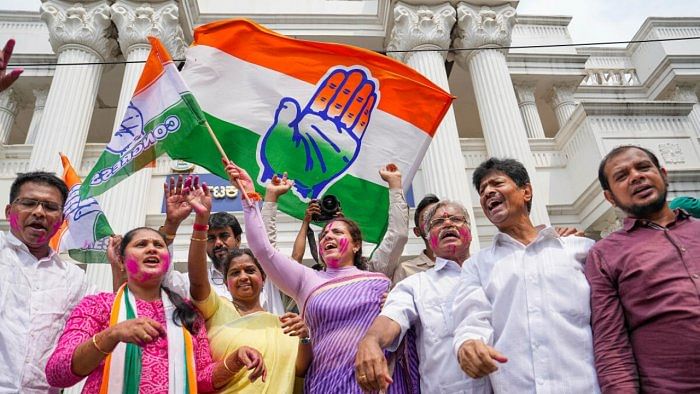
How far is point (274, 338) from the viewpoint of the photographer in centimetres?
254

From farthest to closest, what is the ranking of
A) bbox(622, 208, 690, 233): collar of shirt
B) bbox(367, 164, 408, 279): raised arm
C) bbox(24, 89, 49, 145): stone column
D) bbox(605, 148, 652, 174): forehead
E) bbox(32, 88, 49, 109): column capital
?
bbox(32, 88, 49, 109): column capital, bbox(24, 89, 49, 145): stone column, bbox(367, 164, 408, 279): raised arm, bbox(605, 148, 652, 174): forehead, bbox(622, 208, 690, 233): collar of shirt

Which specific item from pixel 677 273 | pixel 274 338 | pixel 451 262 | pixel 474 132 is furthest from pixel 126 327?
pixel 474 132

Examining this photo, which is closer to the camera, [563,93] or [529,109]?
[529,109]

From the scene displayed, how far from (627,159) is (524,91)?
12259mm

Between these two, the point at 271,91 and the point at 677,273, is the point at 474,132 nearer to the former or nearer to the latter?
the point at 271,91

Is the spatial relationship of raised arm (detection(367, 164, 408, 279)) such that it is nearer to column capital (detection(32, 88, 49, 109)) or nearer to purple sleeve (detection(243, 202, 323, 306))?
purple sleeve (detection(243, 202, 323, 306))

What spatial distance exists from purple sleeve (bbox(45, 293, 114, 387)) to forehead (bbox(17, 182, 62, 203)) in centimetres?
60

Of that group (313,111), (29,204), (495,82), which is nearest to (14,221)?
(29,204)

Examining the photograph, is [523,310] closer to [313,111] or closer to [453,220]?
[453,220]

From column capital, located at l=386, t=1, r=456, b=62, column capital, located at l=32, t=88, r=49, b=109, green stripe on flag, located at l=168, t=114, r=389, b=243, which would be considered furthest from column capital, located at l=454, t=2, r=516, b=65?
column capital, located at l=32, t=88, r=49, b=109

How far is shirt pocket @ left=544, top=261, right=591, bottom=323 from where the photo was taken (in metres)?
1.95

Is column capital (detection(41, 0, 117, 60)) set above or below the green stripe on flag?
above

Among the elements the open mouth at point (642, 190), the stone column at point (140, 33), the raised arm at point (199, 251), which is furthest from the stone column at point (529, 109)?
the raised arm at point (199, 251)

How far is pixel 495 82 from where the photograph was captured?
383 inches
